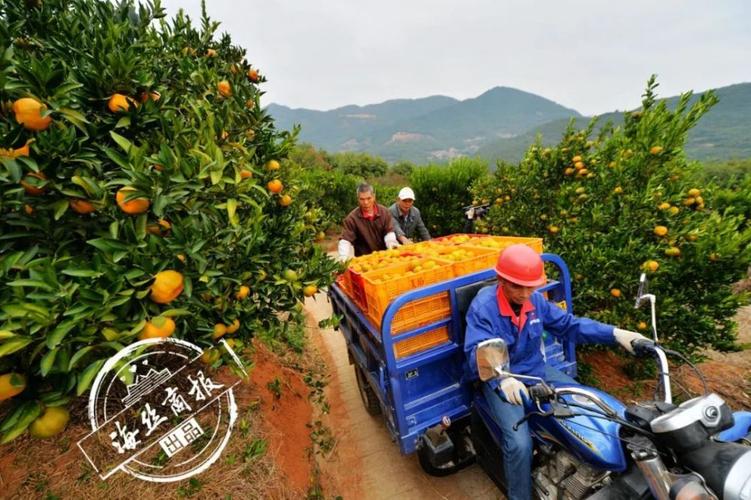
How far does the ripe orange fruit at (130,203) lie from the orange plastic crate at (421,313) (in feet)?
5.23

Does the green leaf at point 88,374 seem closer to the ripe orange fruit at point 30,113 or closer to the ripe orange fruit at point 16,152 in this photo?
the ripe orange fruit at point 16,152

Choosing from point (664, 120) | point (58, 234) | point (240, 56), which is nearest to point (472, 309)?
point (58, 234)

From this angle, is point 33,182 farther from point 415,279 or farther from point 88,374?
point 415,279

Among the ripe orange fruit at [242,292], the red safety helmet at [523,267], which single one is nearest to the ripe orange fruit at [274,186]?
the ripe orange fruit at [242,292]

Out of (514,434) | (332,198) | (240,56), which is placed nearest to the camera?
(514,434)

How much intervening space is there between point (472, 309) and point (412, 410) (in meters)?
0.91

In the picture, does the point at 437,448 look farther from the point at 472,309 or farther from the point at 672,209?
the point at 672,209

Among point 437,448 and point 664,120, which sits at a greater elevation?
point 664,120

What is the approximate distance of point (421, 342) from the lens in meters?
2.59

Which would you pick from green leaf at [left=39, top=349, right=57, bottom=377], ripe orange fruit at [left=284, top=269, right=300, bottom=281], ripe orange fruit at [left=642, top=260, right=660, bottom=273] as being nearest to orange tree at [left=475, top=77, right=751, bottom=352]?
ripe orange fruit at [left=642, top=260, right=660, bottom=273]

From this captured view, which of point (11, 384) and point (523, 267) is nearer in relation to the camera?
point (11, 384)

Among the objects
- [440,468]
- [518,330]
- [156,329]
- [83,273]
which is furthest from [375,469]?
[83,273]

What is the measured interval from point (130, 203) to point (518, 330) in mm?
2330

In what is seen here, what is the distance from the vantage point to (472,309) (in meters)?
2.33
